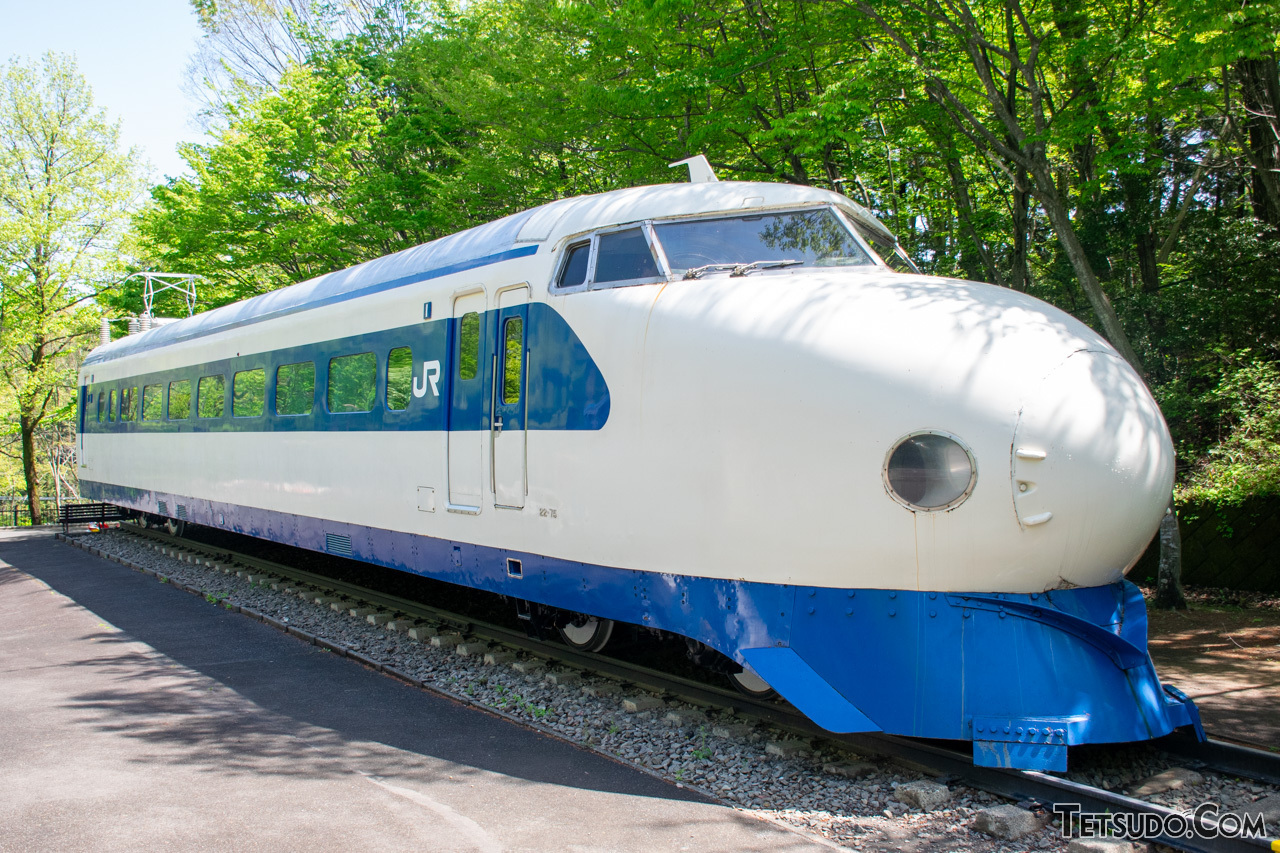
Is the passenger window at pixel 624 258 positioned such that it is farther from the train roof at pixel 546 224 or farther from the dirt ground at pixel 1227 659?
the dirt ground at pixel 1227 659

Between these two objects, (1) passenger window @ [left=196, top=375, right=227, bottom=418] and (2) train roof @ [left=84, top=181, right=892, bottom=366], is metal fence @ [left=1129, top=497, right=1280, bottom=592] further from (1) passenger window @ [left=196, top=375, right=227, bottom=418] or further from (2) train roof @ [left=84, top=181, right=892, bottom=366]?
(1) passenger window @ [left=196, top=375, right=227, bottom=418]

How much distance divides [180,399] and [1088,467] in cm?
1221

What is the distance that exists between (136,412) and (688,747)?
13.0 m

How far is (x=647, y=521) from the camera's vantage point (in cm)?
522

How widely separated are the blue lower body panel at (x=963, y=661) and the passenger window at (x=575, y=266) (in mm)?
2229

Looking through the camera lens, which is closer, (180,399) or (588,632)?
(588,632)

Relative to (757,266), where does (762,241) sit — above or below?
above

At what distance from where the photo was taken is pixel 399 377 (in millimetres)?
7742

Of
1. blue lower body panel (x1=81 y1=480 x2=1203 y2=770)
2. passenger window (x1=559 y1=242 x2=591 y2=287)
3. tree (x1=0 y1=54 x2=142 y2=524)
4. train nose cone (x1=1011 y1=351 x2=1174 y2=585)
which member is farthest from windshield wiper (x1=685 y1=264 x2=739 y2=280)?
tree (x1=0 y1=54 x2=142 y2=524)

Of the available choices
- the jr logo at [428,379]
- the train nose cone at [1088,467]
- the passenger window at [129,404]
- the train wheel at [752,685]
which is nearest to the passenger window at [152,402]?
the passenger window at [129,404]

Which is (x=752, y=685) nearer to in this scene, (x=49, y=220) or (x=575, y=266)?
(x=575, y=266)

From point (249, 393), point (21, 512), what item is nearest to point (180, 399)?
point (249, 393)

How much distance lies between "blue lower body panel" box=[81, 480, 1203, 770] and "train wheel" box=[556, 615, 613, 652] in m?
1.76

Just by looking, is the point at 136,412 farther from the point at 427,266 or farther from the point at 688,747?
the point at 688,747
